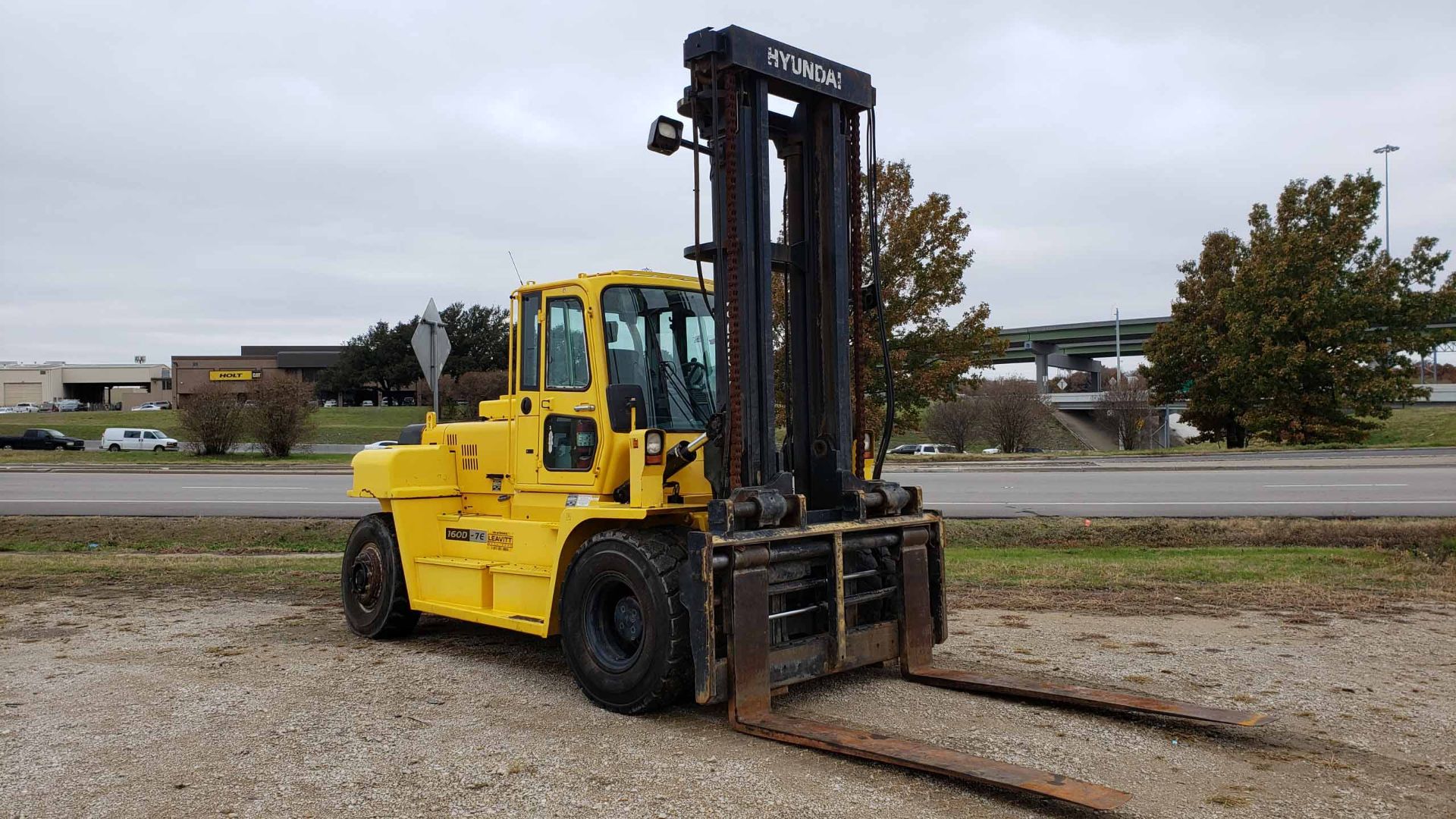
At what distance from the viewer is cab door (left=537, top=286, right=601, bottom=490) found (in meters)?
6.85

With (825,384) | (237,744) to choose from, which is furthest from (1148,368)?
(237,744)

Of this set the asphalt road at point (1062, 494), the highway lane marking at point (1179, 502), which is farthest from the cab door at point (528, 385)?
the highway lane marking at point (1179, 502)

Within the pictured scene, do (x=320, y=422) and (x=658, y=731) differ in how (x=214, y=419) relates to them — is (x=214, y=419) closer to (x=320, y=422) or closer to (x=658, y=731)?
(x=320, y=422)

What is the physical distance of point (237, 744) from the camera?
18.3 feet

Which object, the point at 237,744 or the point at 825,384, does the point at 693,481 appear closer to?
the point at 825,384

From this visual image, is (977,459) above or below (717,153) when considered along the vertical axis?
below

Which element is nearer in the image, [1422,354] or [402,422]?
[1422,354]

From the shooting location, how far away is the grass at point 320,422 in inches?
2239

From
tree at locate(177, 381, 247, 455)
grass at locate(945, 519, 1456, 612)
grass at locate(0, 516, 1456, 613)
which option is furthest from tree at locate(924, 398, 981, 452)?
grass at locate(0, 516, 1456, 613)

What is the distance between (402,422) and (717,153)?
198 feet

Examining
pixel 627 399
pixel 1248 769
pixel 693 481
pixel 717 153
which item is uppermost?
pixel 717 153

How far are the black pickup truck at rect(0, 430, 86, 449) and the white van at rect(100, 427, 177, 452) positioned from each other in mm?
1668

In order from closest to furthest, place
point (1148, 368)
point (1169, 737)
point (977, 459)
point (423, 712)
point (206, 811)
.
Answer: point (206, 811) → point (1169, 737) → point (423, 712) → point (977, 459) → point (1148, 368)

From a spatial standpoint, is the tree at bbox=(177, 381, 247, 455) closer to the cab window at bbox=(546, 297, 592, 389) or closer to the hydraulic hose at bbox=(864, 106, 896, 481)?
the cab window at bbox=(546, 297, 592, 389)
